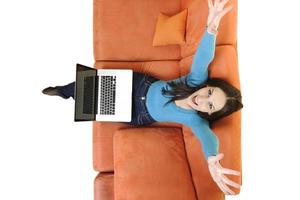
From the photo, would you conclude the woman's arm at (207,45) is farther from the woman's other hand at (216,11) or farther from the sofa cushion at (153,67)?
the sofa cushion at (153,67)

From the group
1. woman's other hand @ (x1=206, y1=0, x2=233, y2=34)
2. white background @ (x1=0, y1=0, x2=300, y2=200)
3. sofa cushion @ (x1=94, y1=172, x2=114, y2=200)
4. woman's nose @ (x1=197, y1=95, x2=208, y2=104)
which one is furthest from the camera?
white background @ (x1=0, y1=0, x2=300, y2=200)

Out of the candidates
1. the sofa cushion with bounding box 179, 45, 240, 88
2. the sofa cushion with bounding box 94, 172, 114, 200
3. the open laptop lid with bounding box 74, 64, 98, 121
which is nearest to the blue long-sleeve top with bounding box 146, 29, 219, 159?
the sofa cushion with bounding box 179, 45, 240, 88

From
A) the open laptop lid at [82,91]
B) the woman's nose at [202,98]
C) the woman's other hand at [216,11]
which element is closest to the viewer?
the woman's other hand at [216,11]

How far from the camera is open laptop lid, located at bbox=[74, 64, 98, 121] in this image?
215 cm

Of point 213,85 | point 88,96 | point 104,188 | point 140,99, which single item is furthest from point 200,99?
point 104,188

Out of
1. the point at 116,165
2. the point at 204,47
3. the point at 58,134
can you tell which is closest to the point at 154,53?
the point at 204,47

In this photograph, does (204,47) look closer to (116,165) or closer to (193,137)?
(193,137)

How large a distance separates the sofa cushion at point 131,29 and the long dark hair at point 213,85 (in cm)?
39

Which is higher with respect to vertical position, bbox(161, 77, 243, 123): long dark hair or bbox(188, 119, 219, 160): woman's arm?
bbox(161, 77, 243, 123): long dark hair

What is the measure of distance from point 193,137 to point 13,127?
4.59 feet

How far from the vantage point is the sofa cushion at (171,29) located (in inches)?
86.1

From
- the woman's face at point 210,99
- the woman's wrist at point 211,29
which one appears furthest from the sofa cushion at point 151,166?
the woman's wrist at point 211,29

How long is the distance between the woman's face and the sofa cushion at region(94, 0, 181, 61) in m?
0.64

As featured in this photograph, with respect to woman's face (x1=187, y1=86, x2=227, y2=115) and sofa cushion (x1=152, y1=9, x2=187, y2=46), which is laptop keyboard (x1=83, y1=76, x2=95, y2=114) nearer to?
sofa cushion (x1=152, y1=9, x2=187, y2=46)
